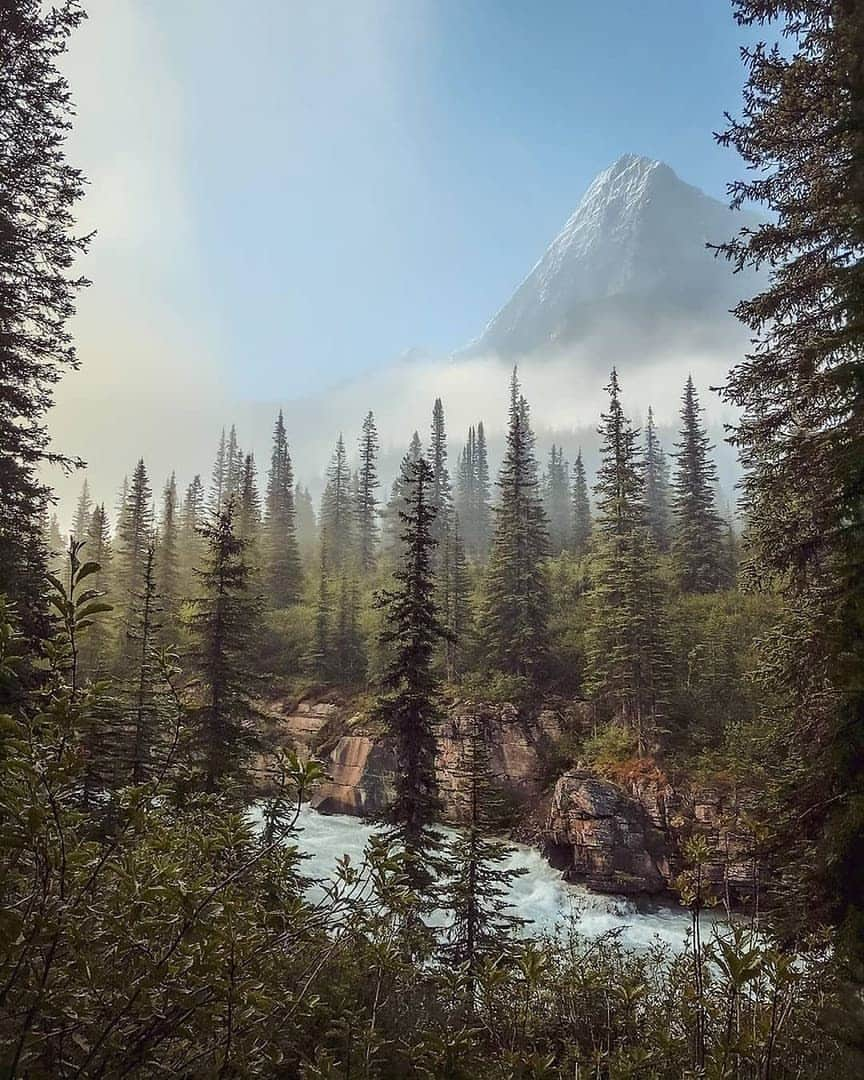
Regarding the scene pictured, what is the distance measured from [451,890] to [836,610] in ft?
29.1

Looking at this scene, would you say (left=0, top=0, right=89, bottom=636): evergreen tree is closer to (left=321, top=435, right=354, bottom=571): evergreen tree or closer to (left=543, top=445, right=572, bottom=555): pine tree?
(left=321, top=435, right=354, bottom=571): evergreen tree

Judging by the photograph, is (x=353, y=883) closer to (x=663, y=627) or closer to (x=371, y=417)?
(x=663, y=627)

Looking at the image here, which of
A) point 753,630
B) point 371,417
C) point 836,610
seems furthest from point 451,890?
point 371,417

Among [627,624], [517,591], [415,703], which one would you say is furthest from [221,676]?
[517,591]

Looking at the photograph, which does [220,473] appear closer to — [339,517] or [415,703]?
[339,517]

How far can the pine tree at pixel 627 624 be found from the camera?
82.3 feet

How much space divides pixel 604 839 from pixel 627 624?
27.7ft

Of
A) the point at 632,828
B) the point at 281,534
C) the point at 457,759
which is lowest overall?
the point at 632,828

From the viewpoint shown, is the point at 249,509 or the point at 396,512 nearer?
the point at 249,509

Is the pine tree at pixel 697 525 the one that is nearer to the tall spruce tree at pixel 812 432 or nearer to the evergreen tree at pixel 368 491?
the tall spruce tree at pixel 812 432

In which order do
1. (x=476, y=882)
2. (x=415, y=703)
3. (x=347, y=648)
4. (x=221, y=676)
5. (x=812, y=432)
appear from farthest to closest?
(x=347, y=648), (x=221, y=676), (x=415, y=703), (x=476, y=882), (x=812, y=432)

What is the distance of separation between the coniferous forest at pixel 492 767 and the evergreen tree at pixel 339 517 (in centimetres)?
2797

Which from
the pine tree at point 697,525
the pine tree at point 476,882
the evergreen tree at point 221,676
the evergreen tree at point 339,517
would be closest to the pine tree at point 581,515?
the pine tree at point 697,525

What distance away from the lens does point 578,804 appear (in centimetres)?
2170
